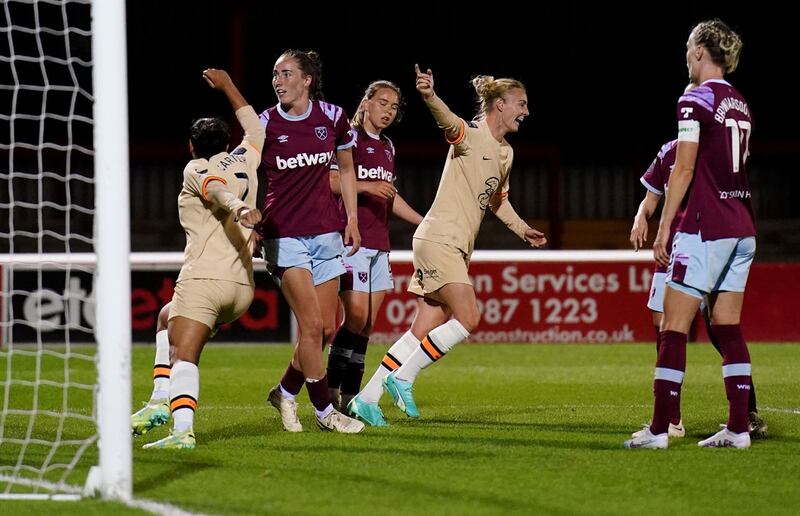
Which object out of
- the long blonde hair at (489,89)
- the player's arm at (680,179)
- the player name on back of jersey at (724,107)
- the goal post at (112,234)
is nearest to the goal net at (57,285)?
the goal post at (112,234)

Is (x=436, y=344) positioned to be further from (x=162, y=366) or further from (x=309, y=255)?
(x=162, y=366)

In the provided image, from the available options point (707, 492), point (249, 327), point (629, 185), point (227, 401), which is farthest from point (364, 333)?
point (629, 185)

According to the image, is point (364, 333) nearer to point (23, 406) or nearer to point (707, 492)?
point (23, 406)

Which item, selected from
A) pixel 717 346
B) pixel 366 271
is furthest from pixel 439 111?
pixel 717 346

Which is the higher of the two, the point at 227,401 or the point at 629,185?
the point at 629,185

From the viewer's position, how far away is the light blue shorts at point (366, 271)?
7.36m

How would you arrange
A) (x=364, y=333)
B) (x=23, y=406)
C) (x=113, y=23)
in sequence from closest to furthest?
(x=113, y=23) → (x=364, y=333) → (x=23, y=406)

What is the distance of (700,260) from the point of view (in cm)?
557

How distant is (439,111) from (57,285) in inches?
318

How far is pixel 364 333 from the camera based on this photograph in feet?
24.4

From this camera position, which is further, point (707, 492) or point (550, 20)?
point (550, 20)

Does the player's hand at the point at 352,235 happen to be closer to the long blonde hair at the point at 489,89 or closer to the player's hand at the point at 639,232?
the long blonde hair at the point at 489,89

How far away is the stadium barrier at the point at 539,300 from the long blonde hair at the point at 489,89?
21.5ft

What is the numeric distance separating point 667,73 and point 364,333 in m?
18.0
